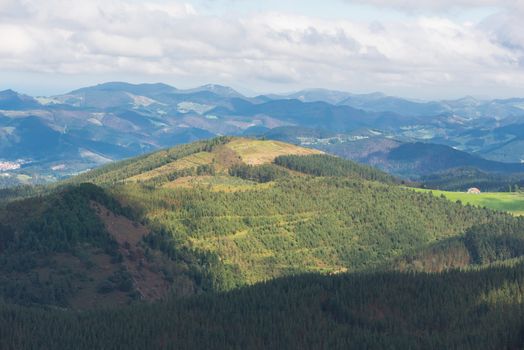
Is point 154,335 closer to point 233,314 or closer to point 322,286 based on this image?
point 233,314

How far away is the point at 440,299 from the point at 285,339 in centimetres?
5234

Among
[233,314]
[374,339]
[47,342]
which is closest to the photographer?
[47,342]

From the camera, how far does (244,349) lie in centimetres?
15438

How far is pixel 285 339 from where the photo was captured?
16100 centimetres

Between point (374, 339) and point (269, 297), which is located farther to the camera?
point (269, 297)

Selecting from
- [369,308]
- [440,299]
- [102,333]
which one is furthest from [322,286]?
[102,333]

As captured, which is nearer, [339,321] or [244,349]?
[244,349]

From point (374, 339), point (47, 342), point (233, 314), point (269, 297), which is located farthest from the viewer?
point (269, 297)

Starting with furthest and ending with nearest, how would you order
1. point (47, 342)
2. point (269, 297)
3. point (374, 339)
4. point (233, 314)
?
1. point (269, 297)
2. point (233, 314)
3. point (374, 339)
4. point (47, 342)

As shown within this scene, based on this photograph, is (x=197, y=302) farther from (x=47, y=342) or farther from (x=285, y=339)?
(x=47, y=342)

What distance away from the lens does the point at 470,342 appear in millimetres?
156875

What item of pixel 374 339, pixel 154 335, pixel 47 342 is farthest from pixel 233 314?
pixel 47 342

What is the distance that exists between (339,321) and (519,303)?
161ft

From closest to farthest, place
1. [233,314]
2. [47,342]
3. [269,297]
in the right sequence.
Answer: [47,342] < [233,314] < [269,297]
